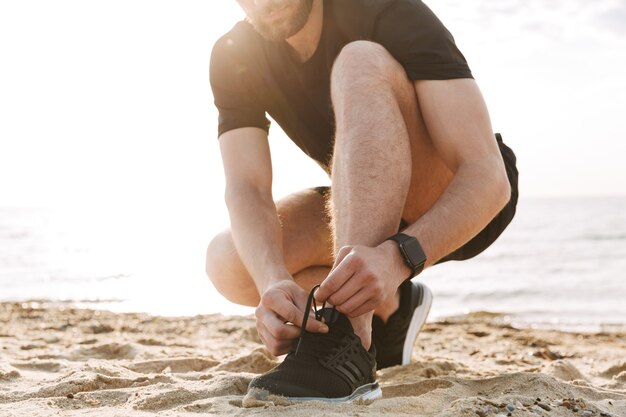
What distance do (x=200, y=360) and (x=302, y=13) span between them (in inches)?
61.8

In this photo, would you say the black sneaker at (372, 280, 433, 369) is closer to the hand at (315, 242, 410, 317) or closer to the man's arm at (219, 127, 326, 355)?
the man's arm at (219, 127, 326, 355)

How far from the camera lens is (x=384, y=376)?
253 centimetres

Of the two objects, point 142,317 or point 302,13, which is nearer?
point 302,13

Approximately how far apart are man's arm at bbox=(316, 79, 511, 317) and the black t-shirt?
11 centimetres

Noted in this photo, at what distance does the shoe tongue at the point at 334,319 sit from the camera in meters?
1.71

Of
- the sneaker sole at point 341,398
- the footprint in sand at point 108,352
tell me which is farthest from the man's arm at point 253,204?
the footprint in sand at point 108,352

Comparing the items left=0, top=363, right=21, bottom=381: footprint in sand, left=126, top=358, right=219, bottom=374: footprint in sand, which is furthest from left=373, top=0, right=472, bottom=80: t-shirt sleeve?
left=0, top=363, right=21, bottom=381: footprint in sand

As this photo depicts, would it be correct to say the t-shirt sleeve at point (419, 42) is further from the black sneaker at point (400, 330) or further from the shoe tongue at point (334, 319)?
the black sneaker at point (400, 330)

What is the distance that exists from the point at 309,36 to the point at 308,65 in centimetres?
11

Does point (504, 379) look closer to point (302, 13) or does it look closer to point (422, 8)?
point (422, 8)

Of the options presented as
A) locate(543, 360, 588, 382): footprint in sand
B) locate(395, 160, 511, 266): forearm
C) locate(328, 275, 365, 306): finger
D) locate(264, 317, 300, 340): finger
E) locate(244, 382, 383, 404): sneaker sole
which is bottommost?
locate(543, 360, 588, 382): footprint in sand

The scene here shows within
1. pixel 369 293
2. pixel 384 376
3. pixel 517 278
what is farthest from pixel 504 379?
pixel 517 278

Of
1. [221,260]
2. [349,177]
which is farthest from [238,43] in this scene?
[349,177]

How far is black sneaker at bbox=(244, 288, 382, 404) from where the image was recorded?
1.65 metres
